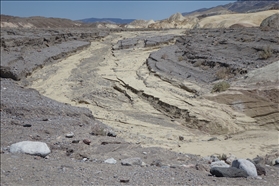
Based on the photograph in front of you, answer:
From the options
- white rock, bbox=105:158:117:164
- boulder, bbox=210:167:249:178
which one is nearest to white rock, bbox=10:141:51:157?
white rock, bbox=105:158:117:164

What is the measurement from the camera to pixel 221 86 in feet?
30.2

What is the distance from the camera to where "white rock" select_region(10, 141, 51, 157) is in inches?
212

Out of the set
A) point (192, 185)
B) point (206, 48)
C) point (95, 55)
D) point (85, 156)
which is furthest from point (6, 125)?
A: point (95, 55)

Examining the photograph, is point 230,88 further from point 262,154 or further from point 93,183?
point 93,183

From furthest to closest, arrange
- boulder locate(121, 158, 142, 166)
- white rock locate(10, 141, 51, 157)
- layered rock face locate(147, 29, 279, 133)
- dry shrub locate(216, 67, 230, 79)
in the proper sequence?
1. dry shrub locate(216, 67, 230, 79)
2. layered rock face locate(147, 29, 279, 133)
3. white rock locate(10, 141, 51, 157)
4. boulder locate(121, 158, 142, 166)

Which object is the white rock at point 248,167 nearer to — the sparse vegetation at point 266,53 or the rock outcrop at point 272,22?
the sparse vegetation at point 266,53

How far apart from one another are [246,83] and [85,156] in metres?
5.18

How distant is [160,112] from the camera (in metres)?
9.16

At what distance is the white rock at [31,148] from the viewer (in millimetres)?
5387

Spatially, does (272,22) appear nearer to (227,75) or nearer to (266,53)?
(266,53)

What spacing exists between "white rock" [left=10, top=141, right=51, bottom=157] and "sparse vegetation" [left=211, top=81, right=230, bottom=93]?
5.16 metres

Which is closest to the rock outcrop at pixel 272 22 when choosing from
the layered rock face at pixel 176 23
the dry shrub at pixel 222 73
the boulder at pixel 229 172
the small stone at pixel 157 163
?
the dry shrub at pixel 222 73

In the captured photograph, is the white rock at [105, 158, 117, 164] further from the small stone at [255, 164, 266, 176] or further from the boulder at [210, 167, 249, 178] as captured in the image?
the small stone at [255, 164, 266, 176]

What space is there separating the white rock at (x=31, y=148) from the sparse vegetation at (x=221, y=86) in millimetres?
5165
